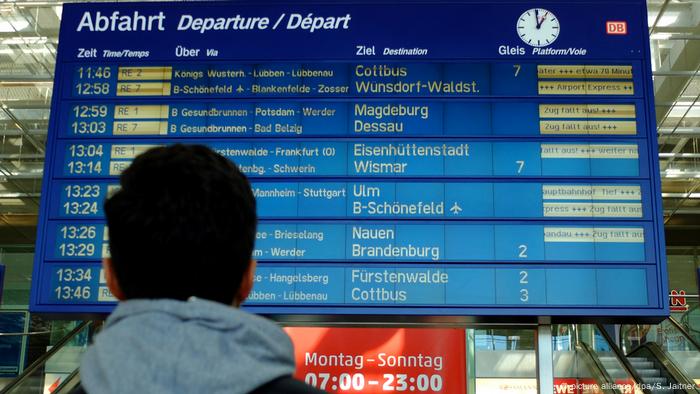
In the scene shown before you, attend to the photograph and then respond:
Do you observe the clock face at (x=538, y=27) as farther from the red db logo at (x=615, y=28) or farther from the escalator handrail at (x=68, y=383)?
the escalator handrail at (x=68, y=383)

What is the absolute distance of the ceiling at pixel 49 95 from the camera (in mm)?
11094

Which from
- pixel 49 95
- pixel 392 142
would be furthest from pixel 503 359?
pixel 49 95

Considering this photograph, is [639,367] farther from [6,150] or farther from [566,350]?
[6,150]

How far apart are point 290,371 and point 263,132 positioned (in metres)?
3.83

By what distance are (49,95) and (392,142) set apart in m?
9.89

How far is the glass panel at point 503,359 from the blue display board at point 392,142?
0.90 m

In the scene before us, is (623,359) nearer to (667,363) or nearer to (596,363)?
(596,363)

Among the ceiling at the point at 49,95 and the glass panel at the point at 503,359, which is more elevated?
the ceiling at the point at 49,95

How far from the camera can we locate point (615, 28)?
Answer: 4980 millimetres

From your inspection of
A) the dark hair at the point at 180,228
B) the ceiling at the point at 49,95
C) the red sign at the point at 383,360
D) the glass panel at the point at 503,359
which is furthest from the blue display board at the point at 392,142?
the ceiling at the point at 49,95

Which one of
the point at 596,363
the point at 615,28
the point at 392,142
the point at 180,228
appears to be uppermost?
the point at 615,28

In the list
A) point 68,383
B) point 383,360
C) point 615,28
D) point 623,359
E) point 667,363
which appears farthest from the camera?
point 667,363

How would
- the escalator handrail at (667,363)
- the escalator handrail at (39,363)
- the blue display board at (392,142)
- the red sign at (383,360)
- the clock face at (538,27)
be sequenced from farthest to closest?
the escalator handrail at (667,363)
the escalator handrail at (39,363)
the red sign at (383,360)
the clock face at (538,27)
the blue display board at (392,142)

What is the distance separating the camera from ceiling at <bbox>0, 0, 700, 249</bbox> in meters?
11.1
